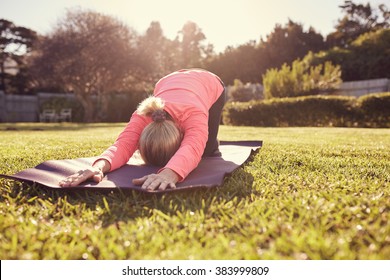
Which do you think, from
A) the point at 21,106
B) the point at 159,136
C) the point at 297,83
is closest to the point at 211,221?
the point at 159,136

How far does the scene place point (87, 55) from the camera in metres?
17.5

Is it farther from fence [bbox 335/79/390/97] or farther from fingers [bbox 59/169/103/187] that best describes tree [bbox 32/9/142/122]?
fingers [bbox 59/169/103/187]

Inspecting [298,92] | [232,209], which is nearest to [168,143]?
[232,209]

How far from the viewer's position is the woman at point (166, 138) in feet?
6.67

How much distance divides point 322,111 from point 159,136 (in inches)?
357

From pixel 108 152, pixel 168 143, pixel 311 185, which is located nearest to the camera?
pixel 311 185

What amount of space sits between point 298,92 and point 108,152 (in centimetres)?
1105

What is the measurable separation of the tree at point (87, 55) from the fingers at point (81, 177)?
1628 cm

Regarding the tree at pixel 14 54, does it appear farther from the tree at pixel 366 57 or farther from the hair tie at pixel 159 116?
the hair tie at pixel 159 116

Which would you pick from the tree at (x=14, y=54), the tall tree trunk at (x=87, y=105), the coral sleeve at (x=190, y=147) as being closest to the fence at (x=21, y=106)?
the tree at (x=14, y=54)

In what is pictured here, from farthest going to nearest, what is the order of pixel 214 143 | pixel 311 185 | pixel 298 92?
pixel 298 92, pixel 214 143, pixel 311 185

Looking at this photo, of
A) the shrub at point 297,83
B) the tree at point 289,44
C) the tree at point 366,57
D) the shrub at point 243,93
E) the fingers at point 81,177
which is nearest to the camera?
the fingers at point 81,177
